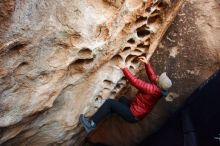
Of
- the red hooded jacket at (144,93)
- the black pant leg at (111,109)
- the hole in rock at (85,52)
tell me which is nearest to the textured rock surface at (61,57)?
the hole in rock at (85,52)

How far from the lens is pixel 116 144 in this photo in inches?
211

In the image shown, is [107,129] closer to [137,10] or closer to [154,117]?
[154,117]

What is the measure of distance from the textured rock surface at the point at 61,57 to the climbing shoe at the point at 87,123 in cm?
8

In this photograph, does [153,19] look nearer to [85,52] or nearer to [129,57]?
Result: [129,57]

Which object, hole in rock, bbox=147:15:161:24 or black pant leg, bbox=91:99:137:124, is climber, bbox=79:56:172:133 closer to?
black pant leg, bbox=91:99:137:124

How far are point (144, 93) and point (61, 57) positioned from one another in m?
1.15

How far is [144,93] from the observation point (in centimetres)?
402

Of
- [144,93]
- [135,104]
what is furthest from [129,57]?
[135,104]

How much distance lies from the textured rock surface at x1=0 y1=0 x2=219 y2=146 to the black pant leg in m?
0.10

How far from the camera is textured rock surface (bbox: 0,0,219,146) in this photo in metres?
3.05

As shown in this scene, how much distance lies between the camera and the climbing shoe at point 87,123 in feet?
13.3

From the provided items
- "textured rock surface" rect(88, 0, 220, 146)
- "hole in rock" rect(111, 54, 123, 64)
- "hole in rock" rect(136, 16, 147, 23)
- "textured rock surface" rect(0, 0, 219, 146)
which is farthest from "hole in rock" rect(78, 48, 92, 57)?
"textured rock surface" rect(88, 0, 220, 146)

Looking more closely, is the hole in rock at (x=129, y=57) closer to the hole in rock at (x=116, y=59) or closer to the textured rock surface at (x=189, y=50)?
the hole in rock at (x=116, y=59)

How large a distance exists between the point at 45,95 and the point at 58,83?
18 cm
